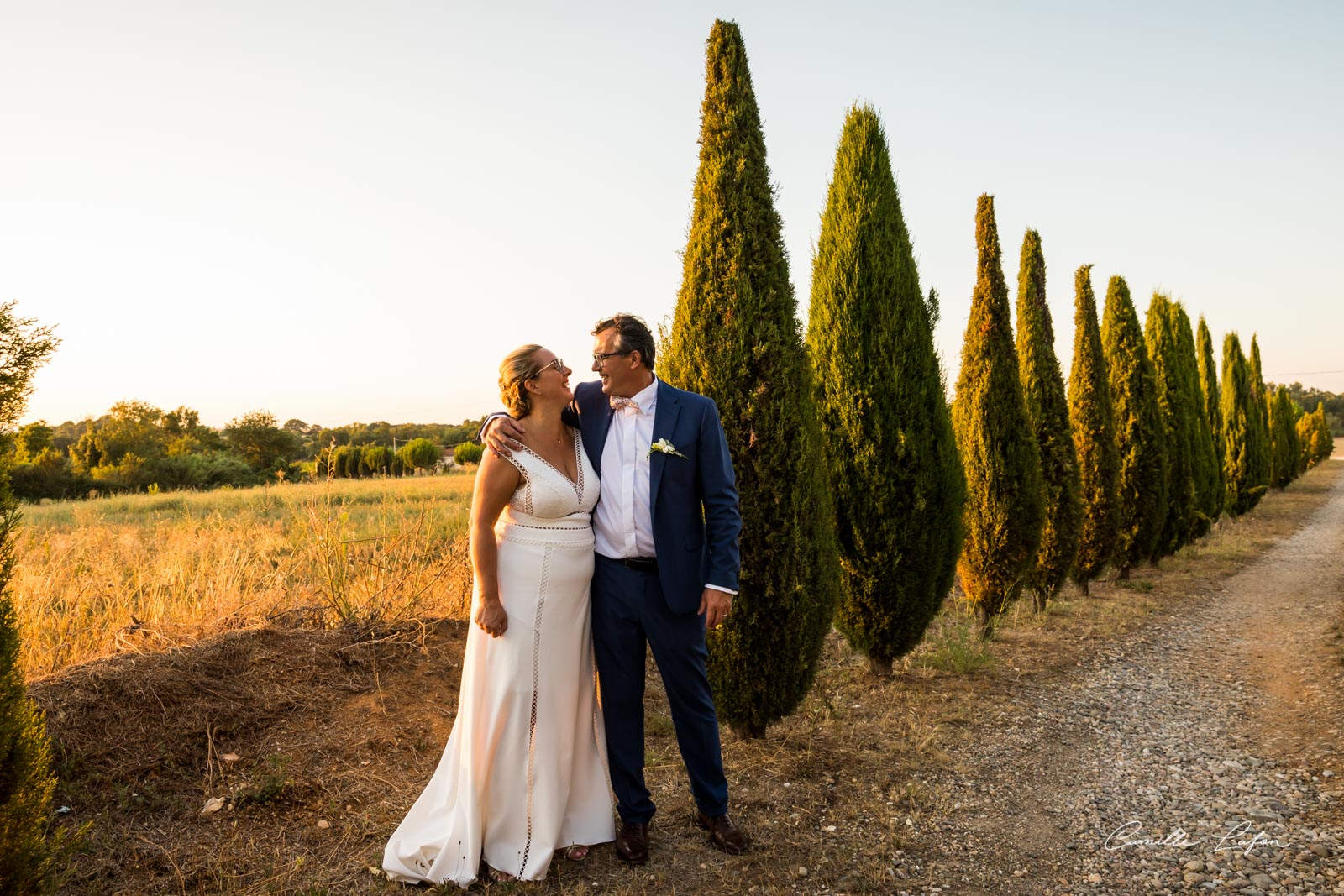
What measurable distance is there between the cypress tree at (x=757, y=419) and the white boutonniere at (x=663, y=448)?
143 cm

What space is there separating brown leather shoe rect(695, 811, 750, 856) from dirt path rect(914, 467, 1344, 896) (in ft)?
2.60

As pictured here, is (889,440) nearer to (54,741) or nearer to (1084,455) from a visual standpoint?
(54,741)

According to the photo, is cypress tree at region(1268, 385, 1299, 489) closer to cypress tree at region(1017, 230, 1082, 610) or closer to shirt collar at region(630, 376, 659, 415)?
cypress tree at region(1017, 230, 1082, 610)

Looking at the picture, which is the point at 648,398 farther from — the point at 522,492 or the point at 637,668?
the point at 637,668

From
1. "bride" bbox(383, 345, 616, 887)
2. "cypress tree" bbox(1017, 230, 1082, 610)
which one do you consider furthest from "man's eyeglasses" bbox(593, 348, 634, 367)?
"cypress tree" bbox(1017, 230, 1082, 610)

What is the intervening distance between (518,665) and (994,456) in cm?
674

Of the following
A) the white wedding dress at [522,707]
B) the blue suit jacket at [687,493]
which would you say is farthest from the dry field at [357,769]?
the blue suit jacket at [687,493]

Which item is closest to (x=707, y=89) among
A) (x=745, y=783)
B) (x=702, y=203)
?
(x=702, y=203)

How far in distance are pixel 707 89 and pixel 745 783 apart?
15.0 feet

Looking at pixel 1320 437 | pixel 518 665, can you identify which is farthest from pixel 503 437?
pixel 1320 437

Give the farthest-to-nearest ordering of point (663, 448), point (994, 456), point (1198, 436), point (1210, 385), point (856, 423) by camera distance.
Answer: point (1210, 385) < point (1198, 436) < point (994, 456) < point (856, 423) < point (663, 448)

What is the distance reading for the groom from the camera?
3768mm

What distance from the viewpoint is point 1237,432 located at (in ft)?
73.9

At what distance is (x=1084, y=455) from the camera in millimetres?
11742
